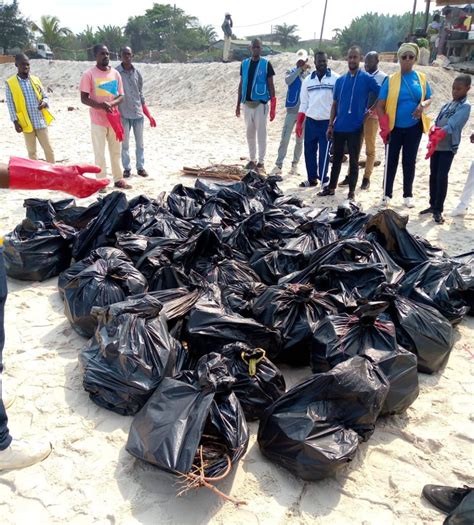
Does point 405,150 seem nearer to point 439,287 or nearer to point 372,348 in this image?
point 439,287

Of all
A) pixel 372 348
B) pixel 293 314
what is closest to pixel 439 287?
pixel 372 348

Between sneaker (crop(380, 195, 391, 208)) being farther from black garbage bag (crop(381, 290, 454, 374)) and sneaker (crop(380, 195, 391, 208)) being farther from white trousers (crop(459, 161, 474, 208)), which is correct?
black garbage bag (crop(381, 290, 454, 374))

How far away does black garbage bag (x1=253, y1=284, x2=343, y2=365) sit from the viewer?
8.41 feet

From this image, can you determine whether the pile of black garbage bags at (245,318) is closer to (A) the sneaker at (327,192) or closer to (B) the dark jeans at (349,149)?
(B) the dark jeans at (349,149)

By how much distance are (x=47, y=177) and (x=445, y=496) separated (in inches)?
81.6

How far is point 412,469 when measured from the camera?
2.01 metres

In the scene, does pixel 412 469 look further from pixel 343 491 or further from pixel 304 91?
pixel 304 91

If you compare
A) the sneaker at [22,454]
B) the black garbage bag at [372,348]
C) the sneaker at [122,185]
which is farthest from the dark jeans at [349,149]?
the sneaker at [22,454]

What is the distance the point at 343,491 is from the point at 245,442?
469mm

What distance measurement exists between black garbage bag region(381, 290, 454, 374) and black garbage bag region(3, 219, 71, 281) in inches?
101

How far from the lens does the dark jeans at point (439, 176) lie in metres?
4.77

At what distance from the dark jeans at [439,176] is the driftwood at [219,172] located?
8.38ft

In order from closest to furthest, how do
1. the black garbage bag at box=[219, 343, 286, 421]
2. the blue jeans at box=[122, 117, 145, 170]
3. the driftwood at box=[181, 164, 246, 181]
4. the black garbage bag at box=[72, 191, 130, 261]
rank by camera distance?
1. the black garbage bag at box=[219, 343, 286, 421]
2. the black garbage bag at box=[72, 191, 130, 261]
3. the blue jeans at box=[122, 117, 145, 170]
4. the driftwood at box=[181, 164, 246, 181]

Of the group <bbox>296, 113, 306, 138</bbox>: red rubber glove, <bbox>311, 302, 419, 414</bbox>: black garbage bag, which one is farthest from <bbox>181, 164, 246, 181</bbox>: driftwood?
<bbox>311, 302, 419, 414</bbox>: black garbage bag
